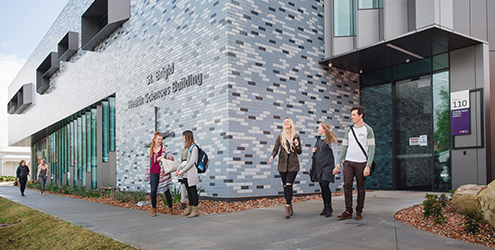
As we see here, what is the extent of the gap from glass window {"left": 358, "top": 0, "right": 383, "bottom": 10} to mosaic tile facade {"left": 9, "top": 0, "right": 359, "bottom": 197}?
1503 mm

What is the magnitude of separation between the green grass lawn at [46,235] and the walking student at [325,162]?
11.4 ft

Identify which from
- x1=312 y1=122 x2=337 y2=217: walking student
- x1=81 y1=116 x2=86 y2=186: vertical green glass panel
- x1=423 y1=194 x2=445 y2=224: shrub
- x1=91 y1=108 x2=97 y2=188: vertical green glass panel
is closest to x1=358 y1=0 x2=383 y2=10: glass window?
x1=312 y1=122 x2=337 y2=217: walking student

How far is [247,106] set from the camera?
33.4ft

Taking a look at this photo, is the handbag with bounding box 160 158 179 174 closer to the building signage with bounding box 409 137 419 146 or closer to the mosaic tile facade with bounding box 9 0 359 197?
the mosaic tile facade with bounding box 9 0 359 197

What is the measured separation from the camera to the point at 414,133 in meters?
11.8

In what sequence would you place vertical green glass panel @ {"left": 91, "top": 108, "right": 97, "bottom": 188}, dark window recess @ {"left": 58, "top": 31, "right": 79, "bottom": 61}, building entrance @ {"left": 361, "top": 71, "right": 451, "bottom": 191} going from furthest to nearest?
dark window recess @ {"left": 58, "top": 31, "right": 79, "bottom": 61}, vertical green glass panel @ {"left": 91, "top": 108, "right": 97, "bottom": 188}, building entrance @ {"left": 361, "top": 71, "right": 451, "bottom": 191}

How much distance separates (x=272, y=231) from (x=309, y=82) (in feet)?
21.7

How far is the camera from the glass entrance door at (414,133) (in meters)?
11.4

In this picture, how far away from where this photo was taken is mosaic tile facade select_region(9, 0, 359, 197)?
1004cm

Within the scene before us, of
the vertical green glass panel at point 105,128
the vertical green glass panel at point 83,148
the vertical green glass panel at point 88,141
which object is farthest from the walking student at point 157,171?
the vertical green glass panel at point 83,148

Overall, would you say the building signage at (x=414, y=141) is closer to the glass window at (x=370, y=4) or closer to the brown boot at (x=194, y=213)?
the glass window at (x=370, y=4)

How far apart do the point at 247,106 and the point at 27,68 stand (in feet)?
114

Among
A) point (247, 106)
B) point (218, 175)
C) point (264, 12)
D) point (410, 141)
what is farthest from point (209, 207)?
point (410, 141)

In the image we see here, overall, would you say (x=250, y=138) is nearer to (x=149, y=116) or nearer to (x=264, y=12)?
(x=264, y=12)
